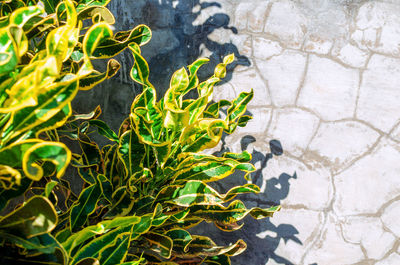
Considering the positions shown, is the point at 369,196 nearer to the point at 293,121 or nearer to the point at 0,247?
the point at 293,121

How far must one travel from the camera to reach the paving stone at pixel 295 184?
1.87 meters

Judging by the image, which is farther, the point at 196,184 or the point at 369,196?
the point at 369,196

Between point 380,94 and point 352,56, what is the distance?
24 cm

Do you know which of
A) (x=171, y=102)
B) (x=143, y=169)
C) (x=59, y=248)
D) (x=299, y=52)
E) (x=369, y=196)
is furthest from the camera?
(x=299, y=52)

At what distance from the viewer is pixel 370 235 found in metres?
1.84

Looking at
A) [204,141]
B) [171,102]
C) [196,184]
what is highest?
[171,102]

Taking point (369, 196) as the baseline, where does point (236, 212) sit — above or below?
above

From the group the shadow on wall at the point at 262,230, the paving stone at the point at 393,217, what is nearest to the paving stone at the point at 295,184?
the shadow on wall at the point at 262,230

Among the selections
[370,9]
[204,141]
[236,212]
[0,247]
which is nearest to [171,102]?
[204,141]

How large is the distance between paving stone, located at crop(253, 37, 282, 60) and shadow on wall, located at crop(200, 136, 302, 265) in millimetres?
524

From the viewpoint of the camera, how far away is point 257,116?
1.96 meters

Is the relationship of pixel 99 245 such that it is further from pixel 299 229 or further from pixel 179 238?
pixel 299 229

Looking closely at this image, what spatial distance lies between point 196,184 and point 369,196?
3.46 feet

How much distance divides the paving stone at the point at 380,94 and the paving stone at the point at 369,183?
0.14 metres
